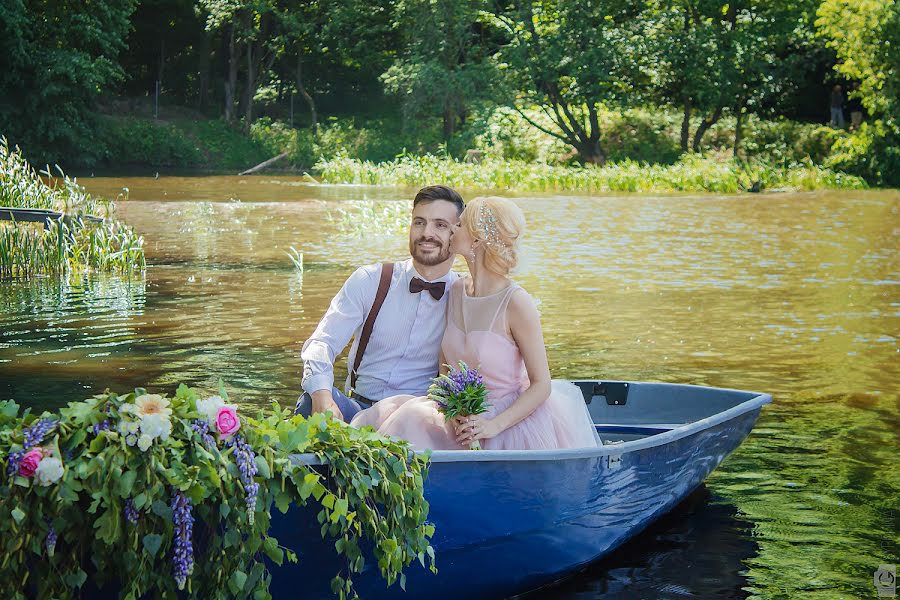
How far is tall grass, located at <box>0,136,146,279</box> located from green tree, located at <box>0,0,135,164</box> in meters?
18.9

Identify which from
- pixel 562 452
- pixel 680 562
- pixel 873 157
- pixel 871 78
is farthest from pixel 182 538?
pixel 871 78

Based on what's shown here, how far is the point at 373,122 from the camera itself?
1641 inches

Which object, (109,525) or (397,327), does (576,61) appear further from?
(109,525)

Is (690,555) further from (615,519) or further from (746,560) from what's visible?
(615,519)

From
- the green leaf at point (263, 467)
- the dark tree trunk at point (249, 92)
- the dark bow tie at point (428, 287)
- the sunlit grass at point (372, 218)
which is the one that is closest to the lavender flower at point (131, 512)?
the green leaf at point (263, 467)

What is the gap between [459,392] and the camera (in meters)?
4.21

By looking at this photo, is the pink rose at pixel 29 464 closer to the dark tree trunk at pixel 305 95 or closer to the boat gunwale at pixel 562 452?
the boat gunwale at pixel 562 452

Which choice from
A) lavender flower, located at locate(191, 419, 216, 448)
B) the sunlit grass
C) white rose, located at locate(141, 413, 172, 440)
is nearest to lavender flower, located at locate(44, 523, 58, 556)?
white rose, located at locate(141, 413, 172, 440)

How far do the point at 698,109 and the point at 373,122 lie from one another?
465 inches

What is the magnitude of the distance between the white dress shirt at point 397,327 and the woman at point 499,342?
0.51 ft

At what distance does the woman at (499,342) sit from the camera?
4555 millimetres

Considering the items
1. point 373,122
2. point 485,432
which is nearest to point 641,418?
point 485,432

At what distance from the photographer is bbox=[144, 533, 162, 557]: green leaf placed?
3182mm

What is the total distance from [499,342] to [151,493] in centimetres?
182
